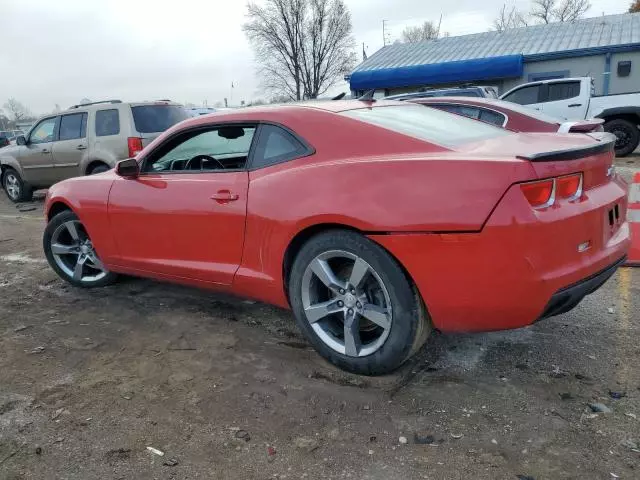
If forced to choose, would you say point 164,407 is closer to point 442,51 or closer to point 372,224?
point 372,224

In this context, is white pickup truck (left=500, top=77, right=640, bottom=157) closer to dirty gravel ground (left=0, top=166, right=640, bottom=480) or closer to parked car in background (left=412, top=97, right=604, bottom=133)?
parked car in background (left=412, top=97, right=604, bottom=133)

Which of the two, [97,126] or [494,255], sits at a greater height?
[97,126]

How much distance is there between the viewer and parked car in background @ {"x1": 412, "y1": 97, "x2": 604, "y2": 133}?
630cm

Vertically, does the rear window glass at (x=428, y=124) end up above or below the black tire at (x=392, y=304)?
above

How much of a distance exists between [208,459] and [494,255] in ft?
4.97

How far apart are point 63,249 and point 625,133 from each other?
11.5 m

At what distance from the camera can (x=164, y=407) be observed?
2605 mm

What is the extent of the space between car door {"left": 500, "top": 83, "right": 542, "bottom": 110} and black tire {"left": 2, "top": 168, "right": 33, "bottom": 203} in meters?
10.6

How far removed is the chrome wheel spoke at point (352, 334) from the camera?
274 centimetres

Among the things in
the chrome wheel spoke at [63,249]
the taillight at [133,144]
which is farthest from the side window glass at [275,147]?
the taillight at [133,144]

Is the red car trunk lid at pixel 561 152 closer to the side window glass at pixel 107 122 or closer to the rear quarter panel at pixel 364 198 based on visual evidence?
the rear quarter panel at pixel 364 198

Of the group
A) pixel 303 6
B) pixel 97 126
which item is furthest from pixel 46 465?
pixel 303 6

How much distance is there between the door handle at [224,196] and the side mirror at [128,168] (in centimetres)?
90

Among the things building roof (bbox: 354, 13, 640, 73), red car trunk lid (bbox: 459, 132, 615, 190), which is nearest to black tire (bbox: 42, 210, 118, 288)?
red car trunk lid (bbox: 459, 132, 615, 190)
